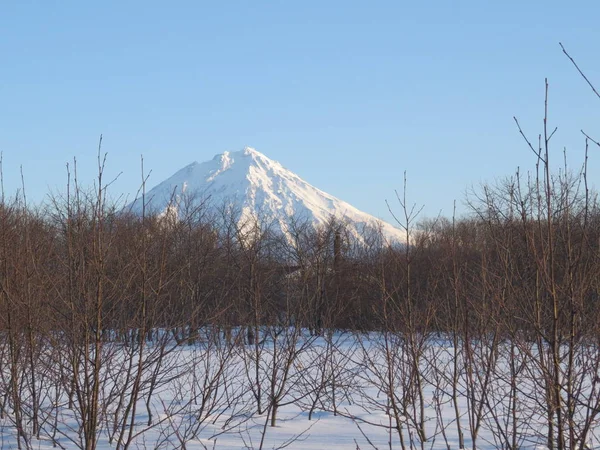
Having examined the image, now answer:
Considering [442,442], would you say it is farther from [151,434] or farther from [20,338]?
[20,338]

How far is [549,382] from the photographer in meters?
3.51

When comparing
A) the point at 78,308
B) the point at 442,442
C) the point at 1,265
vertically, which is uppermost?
the point at 1,265

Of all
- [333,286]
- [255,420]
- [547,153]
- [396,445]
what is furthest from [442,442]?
[333,286]

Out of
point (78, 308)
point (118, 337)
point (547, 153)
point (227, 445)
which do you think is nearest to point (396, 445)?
point (227, 445)

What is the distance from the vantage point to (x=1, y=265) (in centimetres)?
712

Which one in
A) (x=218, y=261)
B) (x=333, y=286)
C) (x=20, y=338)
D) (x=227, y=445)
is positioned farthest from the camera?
(x=333, y=286)

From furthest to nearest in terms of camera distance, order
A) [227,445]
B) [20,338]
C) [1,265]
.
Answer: [227,445], [20,338], [1,265]

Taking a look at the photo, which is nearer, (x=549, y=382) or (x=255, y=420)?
(x=549, y=382)

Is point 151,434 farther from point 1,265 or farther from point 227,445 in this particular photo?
point 1,265

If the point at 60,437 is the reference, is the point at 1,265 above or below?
above

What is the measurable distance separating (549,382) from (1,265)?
564cm

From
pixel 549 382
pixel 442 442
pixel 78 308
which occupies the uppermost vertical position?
pixel 78 308

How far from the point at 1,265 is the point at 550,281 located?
557 cm

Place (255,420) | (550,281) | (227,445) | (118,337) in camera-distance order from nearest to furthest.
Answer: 1. (550,281)
2. (118,337)
3. (227,445)
4. (255,420)
